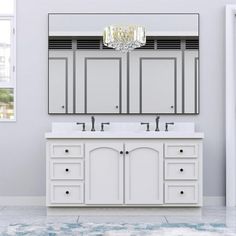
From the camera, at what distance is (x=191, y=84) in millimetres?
5641

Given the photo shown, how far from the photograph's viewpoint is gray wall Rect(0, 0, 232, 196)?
18.6ft

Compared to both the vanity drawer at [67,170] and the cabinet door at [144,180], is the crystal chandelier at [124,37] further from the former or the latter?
the vanity drawer at [67,170]

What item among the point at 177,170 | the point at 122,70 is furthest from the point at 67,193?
the point at 122,70

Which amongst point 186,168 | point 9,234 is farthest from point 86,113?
point 9,234

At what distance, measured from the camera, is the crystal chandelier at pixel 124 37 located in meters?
5.34

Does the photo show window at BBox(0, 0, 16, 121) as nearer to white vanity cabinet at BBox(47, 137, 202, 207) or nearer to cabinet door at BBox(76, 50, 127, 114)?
cabinet door at BBox(76, 50, 127, 114)

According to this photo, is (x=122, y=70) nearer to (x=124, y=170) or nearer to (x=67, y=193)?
(x=124, y=170)

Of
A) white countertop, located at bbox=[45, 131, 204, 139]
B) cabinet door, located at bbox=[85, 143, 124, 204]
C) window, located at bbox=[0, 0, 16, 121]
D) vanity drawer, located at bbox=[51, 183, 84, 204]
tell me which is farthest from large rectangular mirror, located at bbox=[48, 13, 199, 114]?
vanity drawer, located at bbox=[51, 183, 84, 204]

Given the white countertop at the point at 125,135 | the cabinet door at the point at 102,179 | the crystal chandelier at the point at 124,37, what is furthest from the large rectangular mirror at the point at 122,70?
the cabinet door at the point at 102,179

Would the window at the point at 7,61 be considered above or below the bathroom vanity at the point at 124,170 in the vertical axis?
above

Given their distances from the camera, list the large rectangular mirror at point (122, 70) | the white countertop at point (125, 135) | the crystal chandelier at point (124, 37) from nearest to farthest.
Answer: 1. the white countertop at point (125, 135)
2. the crystal chandelier at point (124, 37)
3. the large rectangular mirror at point (122, 70)

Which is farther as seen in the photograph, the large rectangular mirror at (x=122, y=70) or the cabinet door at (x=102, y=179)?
the large rectangular mirror at (x=122, y=70)

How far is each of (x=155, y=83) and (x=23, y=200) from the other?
1780 mm

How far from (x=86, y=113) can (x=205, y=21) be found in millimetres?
1531
